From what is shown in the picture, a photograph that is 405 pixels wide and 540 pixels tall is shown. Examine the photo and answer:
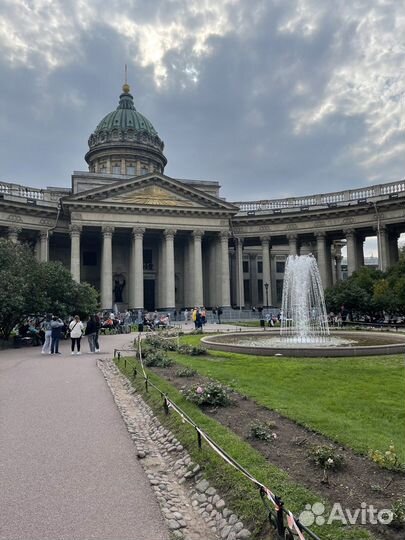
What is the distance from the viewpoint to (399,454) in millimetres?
6246

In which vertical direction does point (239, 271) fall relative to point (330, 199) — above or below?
below

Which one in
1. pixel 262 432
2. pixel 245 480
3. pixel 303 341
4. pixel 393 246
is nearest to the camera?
pixel 245 480

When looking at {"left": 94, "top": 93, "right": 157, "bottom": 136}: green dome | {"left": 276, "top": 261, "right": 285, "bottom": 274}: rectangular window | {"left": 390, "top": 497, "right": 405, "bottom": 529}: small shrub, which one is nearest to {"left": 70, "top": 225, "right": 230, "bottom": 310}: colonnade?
{"left": 276, "top": 261, "right": 285, "bottom": 274}: rectangular window

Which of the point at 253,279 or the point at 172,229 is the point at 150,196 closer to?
the point at 172,229

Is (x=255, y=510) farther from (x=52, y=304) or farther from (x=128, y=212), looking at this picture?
(x=128, y=212)

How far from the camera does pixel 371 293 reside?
41.0 meters

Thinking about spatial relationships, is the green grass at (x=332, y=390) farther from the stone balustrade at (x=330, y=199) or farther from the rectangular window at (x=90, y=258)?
the rectangular window at (x=90, y=258)

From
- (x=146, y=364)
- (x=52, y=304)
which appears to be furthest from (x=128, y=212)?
(x=146, y=364)

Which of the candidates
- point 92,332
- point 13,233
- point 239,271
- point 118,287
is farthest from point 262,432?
point 239,271

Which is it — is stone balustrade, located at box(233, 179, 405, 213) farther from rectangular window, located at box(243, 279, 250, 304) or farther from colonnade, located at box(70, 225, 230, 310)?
rectangular window, located at box(243, 279, 250, 304)

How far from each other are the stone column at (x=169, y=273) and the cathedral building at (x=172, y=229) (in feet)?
0.40

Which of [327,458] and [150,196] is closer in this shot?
[327,458]

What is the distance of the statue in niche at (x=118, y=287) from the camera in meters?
58.1

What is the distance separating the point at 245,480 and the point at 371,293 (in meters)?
38.4
